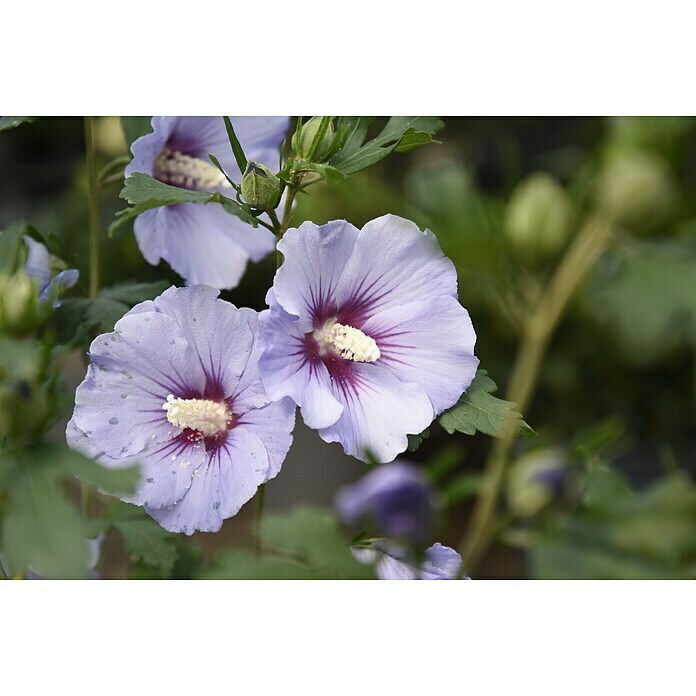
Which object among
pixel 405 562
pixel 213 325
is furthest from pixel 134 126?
pixel 405 562

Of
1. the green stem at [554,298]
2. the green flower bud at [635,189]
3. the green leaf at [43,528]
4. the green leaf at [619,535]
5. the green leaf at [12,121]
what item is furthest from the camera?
the green flower bud at [635,189]

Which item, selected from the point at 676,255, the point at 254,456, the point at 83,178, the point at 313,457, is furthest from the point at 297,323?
the point at 676,255

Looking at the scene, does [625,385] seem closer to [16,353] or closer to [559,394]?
[559,394]

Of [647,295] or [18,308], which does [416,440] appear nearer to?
[18,308]

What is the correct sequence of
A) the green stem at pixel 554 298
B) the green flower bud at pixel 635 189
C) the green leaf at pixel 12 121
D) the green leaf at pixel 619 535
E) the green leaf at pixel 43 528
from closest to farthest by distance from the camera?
the green leaf at pixel 43 528, the green leaf at pixel 12 121, the green leaf at pixel 619 535, the green stem at pixel 554 298, the green flower bud at pixel 635 189

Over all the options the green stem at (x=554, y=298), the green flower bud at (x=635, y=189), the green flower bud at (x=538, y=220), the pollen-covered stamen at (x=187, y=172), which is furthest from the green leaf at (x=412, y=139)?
the green flower bud at (x=635, y=189)

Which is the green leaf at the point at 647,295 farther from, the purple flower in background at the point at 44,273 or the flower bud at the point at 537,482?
the purple flower in background at the point at 44,273

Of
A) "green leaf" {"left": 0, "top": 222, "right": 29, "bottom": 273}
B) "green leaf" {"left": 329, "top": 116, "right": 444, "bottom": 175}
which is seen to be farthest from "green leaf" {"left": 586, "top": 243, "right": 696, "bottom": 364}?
"green leaf" {"left": 0, "top": 222, "right": 29, "bottom": 273}
